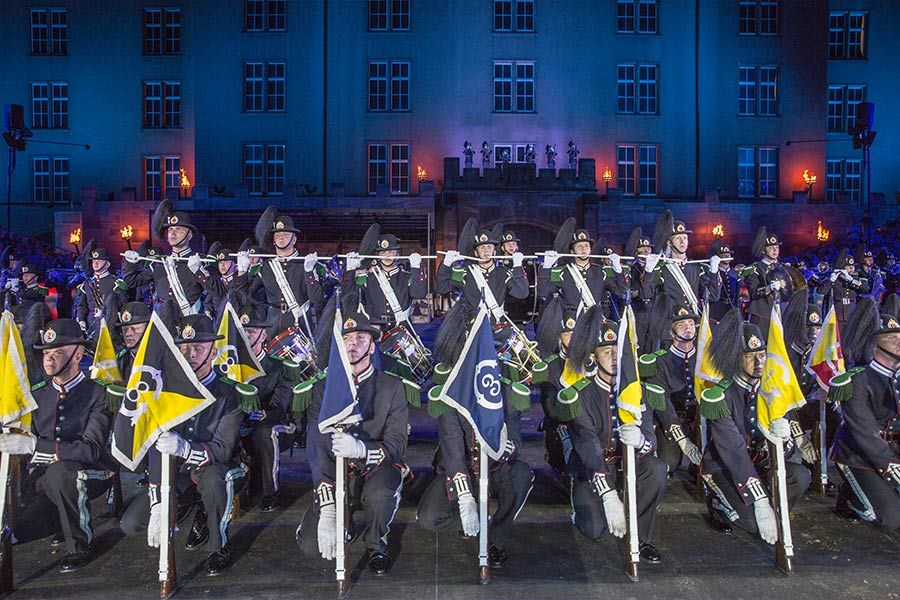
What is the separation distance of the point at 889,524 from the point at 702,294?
15.0 feet

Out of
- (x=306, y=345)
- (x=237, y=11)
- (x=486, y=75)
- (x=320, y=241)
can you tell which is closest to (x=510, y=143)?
(x=486, y=75)

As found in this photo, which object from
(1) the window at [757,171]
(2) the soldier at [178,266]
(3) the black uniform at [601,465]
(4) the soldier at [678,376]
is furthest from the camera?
(1) the window at [757,171]

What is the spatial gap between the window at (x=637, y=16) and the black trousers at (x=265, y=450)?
83.6 ft

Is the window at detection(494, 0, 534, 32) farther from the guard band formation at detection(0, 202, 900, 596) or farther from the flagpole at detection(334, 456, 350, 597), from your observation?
the flagpole at detection(334, 456, 350, 597)

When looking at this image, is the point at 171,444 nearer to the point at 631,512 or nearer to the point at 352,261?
the point at 631,512

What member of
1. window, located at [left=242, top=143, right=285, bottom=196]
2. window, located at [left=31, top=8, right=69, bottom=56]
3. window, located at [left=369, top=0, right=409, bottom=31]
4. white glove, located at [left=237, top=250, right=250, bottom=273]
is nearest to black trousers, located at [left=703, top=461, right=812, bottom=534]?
white glove, located at [left=237, top=250, right=250, bottom=273]

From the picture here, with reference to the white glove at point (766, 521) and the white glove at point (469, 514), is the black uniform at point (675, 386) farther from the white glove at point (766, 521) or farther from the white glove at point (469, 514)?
the white glove at point (469, 514)

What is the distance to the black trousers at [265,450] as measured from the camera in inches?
244

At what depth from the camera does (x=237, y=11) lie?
2659 centimetres

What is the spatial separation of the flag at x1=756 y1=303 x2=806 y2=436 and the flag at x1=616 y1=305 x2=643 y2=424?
1.08 m

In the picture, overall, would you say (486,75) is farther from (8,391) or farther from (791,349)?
(8,391)

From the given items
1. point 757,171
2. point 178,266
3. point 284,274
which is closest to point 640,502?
point 284,274

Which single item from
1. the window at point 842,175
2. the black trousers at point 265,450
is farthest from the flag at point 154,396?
the window at point 842,175

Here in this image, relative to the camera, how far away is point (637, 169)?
2667 centimetres
